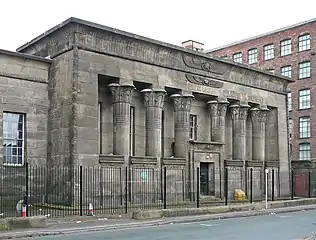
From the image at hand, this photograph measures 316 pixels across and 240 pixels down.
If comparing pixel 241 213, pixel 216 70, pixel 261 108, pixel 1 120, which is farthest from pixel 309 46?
pixel 1 120

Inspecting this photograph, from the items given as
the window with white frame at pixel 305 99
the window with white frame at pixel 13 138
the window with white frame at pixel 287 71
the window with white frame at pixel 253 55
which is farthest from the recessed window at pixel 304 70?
the window with white frame at pixel 13 138

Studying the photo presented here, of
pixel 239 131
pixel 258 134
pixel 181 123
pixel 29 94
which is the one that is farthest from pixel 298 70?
pixel 29 94

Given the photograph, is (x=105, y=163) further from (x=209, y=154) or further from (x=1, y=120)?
(x=209, y=154)

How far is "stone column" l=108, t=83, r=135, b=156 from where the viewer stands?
27781mm

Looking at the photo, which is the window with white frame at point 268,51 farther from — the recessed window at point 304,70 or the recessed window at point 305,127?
the recessed window at point 305,127

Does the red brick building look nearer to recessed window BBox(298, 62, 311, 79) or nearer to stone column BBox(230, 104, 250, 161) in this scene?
recessed window BBox(298, 62, 311, 79)

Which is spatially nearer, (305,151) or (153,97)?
(153,97)

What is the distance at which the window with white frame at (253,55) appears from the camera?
6444 cm

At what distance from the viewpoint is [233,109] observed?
118 feet

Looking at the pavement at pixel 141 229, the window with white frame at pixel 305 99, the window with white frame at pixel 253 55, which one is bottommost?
the pavement at pixel 141 229

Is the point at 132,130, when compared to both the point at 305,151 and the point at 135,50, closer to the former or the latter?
the point at 135,50

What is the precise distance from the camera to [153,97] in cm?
2962

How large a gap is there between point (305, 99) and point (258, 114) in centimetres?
2220

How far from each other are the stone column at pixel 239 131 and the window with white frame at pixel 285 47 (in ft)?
87.9
